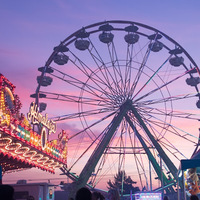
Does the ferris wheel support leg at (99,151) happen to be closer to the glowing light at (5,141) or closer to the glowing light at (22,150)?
the glowing light at (22,150)

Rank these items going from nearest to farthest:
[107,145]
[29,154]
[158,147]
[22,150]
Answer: [22,150] < [29,154] < [107,145] < [158,147]

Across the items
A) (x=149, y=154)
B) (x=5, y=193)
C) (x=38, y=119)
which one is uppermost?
(x=38, y=119)

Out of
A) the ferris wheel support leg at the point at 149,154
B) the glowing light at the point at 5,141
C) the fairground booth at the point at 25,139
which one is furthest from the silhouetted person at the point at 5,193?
the ferris wheel support leg at the point at 149,154

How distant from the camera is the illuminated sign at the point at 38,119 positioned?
21.0 m

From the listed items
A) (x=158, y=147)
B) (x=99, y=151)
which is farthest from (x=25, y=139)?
(x=158, y=147)

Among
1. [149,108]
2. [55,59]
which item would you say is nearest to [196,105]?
→ [149,108]

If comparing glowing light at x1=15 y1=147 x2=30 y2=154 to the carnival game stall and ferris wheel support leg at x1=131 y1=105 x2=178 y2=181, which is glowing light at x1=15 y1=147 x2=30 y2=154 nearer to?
the carnival game stall

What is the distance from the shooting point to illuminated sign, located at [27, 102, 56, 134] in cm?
2097

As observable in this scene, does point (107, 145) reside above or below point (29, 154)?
above

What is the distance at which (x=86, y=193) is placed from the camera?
155 inches

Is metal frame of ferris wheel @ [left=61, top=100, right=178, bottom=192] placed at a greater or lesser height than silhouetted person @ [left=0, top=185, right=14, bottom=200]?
greater

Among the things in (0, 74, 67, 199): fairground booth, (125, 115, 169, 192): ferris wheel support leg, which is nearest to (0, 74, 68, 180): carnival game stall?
(0, 74, 67, 199): fairground booth

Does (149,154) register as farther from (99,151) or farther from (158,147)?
(99,151)

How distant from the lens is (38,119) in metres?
22.0
